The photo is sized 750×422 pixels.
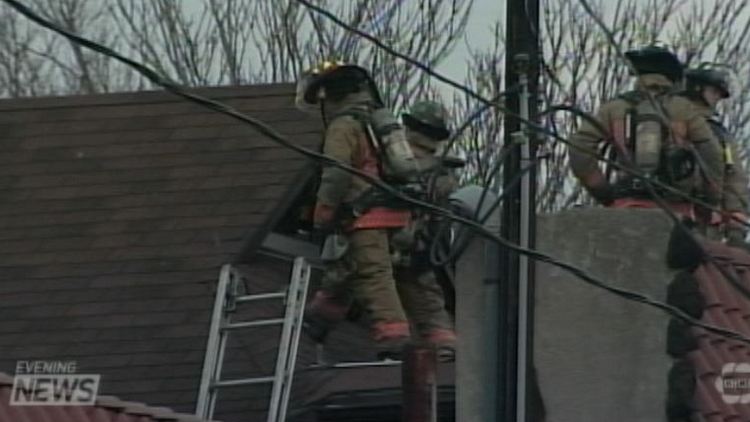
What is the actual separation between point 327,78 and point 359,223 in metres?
0.73

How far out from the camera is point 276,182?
11.3 metres

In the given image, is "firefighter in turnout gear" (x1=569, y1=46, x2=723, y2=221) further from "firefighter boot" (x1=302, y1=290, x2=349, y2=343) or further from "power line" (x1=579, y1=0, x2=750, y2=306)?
"firefighter boot" (x1=302, y1=290, x2=349, y2=343)

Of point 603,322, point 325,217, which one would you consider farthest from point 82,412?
point 603,322

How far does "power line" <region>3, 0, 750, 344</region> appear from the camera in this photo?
227 inches

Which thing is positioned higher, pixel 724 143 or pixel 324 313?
pixel 724 143

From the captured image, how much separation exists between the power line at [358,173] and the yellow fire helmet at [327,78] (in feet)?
1.91

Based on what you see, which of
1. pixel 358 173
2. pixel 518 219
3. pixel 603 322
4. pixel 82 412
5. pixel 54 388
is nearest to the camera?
pixel 358 173

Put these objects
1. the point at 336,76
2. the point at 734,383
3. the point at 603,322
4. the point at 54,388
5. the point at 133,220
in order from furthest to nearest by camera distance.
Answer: the point at 133,220 < the point at 734,383 < the point at 603,322 < the point at 336,76 < the point at 54,388

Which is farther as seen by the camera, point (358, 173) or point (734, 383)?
point (734, 383)

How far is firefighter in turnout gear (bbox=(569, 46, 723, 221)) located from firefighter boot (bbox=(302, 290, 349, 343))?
1.35 meters

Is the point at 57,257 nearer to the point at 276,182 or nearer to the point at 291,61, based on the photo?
the point at 276,182

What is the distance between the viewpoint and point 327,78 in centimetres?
907

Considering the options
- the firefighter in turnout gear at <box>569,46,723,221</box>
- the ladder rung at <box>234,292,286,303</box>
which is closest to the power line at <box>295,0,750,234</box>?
the firefighter in turnout gear at <box>569,46,723,221</box>

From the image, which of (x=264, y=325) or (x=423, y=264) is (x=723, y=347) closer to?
(x=423, y=264)
